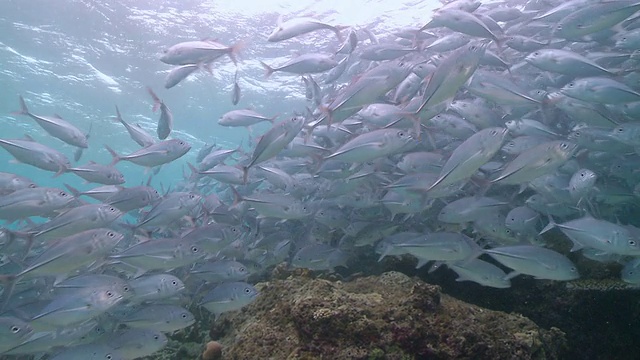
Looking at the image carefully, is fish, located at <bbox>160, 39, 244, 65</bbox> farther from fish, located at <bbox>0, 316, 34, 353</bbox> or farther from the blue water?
the blue water

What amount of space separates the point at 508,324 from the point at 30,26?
25297 millimetres

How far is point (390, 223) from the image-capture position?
6.45m

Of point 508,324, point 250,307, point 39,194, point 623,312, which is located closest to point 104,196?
Result: point 39,194

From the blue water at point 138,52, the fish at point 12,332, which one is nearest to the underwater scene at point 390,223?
the fish at point 12,332

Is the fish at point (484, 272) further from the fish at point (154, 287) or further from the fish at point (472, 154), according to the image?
the fish at point (154, 287)

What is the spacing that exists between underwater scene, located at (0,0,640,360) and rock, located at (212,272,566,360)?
0.06 feet

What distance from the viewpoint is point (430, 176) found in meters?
5.43

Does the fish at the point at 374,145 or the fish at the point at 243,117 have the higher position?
the fish at the point at 374,145

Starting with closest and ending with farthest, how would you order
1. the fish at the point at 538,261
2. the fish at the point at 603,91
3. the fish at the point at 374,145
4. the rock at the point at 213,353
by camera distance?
the fish at the point at 538,261, the rock at the point at 213,353, the fish at the point at 374,145, the fish at the point at 603,91

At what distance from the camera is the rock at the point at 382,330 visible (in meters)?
3.52

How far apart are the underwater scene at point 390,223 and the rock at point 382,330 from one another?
0.06ft

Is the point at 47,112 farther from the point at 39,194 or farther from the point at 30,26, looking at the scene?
the point at 39,194

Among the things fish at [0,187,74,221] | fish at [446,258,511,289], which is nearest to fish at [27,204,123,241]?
fish at [0,187,74,221]

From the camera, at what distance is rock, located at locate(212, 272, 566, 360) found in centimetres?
352
